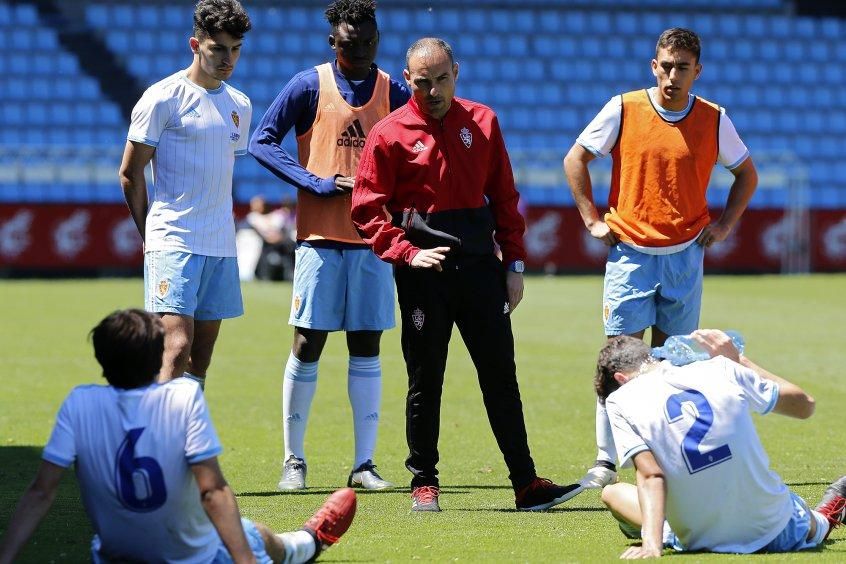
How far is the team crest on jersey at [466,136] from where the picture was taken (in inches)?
270

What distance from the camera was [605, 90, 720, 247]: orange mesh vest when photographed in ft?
24.7

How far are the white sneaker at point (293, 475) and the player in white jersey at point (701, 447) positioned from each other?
2.52 meters

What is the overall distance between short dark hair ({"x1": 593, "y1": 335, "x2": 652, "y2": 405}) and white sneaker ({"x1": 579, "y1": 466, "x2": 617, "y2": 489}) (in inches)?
79.3

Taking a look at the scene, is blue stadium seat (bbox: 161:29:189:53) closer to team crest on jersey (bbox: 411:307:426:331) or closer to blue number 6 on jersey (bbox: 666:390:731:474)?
team crest on jersey (bbox: 411:307:426:331)

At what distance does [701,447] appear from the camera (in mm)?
5398

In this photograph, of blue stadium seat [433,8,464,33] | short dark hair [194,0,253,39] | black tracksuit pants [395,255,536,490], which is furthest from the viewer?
blue stadium seat [433,8,464,33]

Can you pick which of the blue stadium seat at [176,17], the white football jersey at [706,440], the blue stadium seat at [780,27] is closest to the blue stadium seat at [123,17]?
the blue stadium seat at [176,17]

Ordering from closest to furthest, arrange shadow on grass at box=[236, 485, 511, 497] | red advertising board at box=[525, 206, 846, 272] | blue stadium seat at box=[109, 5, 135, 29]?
1. shadow on grass at box=[236, 485, 511, 497]
2. red advertising board at box=[525, 206, 846, 272]
3. blue stadium seat at box=[109, 5, 135, 29]

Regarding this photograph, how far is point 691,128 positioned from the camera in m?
7.57

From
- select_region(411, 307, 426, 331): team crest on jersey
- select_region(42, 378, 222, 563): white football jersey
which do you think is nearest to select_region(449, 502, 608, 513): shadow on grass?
select_region(411, 307, 426, 331): team crest on jersey

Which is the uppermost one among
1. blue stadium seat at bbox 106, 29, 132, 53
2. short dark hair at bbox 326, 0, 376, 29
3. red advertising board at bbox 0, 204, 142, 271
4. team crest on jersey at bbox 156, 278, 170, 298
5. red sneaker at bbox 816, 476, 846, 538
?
blue stadium seat at bbox 106, 29, 132, 53

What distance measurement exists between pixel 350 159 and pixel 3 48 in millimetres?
27485

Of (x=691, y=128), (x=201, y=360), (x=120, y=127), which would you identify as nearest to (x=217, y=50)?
(x=201, y=360)

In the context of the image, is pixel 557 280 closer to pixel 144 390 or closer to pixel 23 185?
pixel 23 185
